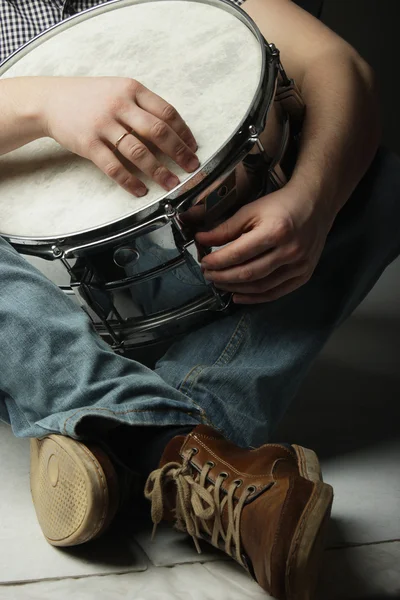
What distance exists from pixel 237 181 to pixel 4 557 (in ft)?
1.73

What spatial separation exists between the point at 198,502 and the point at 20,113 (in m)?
0.55

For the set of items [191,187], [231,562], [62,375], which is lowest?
[231,562]

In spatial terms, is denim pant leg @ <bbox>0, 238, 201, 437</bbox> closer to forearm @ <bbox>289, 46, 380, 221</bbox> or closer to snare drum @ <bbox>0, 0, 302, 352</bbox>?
snare drum @ <bbox>0, 0, 302, 352</bbox>

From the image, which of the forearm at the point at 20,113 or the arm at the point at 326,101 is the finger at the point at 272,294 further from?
the forearm at the point at 20,113

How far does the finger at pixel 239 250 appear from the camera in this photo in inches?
37.6

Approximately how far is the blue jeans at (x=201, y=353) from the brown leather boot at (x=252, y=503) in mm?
68

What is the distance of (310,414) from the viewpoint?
1270 mm

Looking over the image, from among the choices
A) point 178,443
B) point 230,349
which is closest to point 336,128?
point 230,349

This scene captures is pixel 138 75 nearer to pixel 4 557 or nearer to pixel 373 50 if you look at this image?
pixel 4 557

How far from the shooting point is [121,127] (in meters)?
0.94

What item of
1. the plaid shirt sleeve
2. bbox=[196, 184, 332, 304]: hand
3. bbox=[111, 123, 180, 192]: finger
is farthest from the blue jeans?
the plaid shirt sleeve

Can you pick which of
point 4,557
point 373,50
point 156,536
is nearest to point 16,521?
point 4,557

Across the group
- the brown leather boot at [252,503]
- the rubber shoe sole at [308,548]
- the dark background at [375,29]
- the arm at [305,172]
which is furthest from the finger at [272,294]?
the dark background at [375,29]

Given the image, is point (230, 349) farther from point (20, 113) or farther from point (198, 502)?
point (20, 113)
